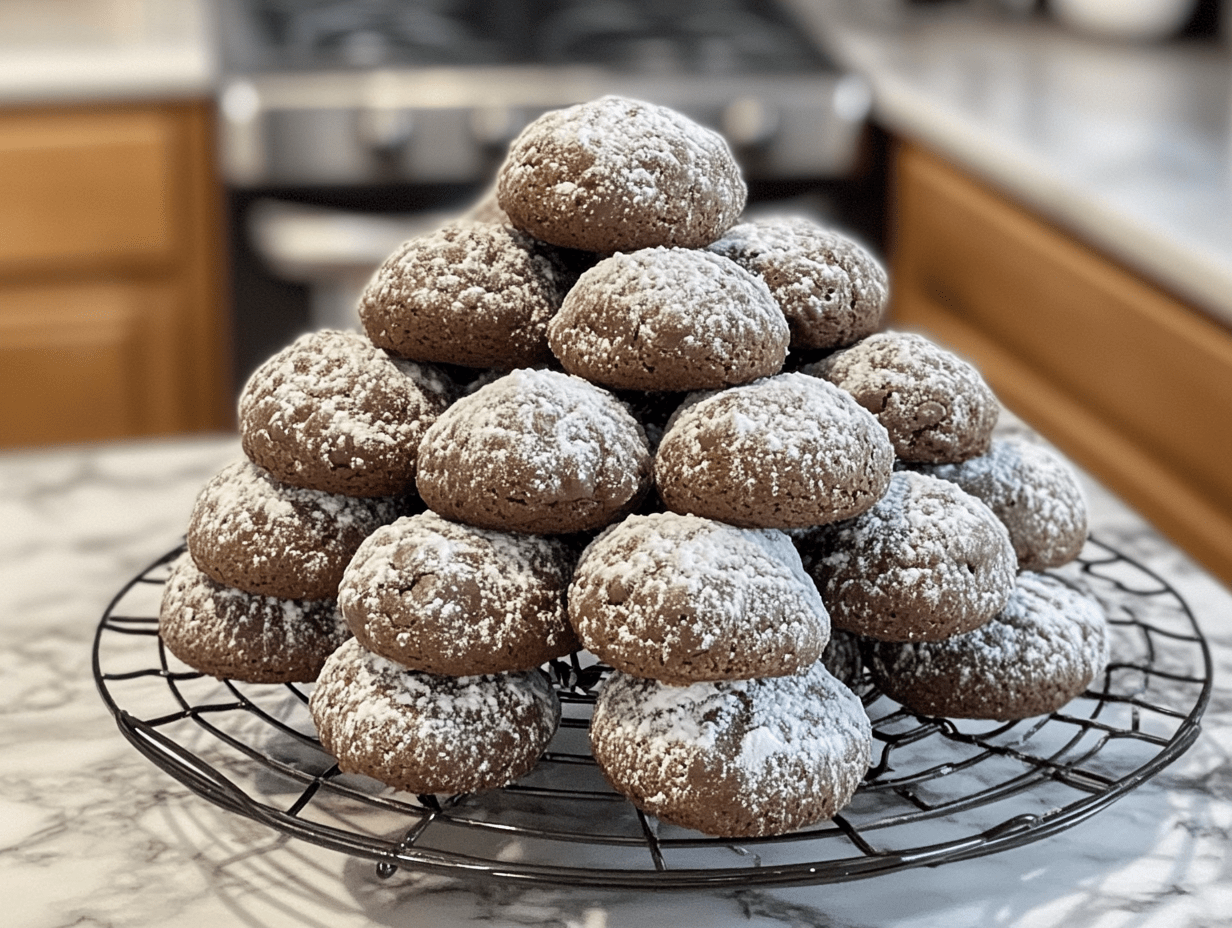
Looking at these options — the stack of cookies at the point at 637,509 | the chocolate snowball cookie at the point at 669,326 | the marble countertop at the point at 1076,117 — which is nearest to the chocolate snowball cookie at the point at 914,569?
the stack of cookies at the point at 637,509

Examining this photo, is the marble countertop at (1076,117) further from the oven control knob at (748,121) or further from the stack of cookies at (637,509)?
the stack of cookies at (637,509)

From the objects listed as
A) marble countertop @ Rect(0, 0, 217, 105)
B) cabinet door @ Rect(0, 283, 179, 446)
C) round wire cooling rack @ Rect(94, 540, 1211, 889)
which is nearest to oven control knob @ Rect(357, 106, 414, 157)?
marble countertop @ Rect(0, 0, 217, 105)

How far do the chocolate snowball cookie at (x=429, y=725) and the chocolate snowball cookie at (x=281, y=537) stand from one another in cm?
6

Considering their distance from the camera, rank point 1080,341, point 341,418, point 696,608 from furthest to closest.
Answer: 1. point 1080,341
2. point 341,418
3. point 696,608

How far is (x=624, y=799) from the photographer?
34.2 inches

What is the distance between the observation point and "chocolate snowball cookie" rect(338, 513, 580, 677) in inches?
31.2

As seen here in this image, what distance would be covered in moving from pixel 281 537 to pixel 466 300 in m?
0.18

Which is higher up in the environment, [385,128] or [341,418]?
[341,418]

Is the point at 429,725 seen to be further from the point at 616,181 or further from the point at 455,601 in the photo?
the point at 616,181

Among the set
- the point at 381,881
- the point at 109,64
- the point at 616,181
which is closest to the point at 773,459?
the point at 616,181

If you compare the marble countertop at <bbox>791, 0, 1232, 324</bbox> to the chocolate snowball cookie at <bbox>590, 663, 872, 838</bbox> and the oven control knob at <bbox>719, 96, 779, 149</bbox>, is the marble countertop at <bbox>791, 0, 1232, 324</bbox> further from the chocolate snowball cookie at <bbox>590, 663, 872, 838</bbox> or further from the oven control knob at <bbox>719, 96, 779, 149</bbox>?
the chocolate snowball cookie at <bbox>590, 663, 872, 838</bbox>

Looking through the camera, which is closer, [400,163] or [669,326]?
[669,326]

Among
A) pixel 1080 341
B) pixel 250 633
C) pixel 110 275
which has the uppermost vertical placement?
pixel 250 633

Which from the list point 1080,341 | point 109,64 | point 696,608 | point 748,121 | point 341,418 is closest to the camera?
point 696,608
